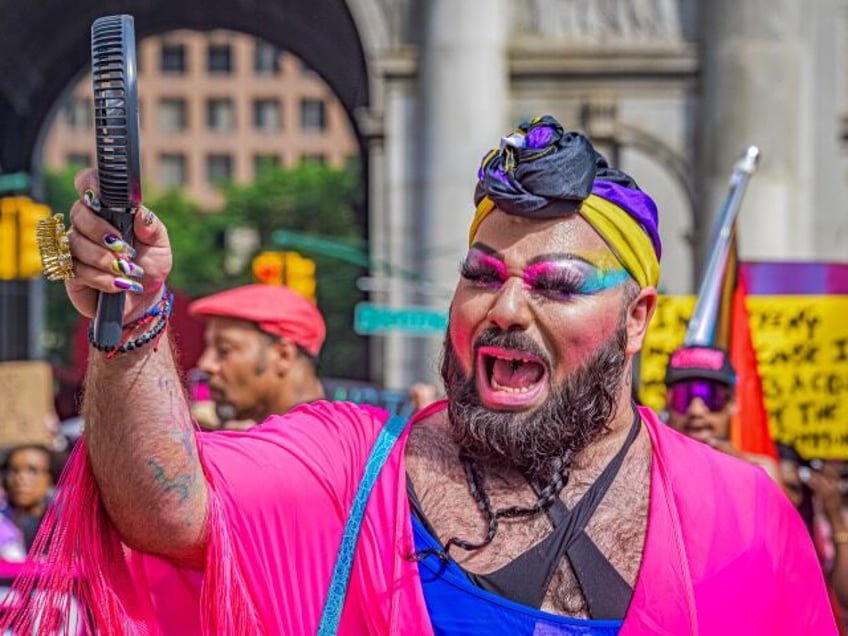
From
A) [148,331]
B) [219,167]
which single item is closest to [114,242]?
[148,331]

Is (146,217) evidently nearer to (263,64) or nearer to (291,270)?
(291,270)

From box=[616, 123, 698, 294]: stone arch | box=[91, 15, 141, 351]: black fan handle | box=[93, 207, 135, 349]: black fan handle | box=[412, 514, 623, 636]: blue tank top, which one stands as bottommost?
box=[412, 514, 623, 636]: blue tank top

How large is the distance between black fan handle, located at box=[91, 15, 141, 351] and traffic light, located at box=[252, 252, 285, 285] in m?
14.1

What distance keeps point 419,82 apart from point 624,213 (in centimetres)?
1388

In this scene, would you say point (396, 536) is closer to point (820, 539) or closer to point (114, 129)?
point (114, 129)

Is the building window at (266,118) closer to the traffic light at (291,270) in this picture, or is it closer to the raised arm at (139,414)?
the traffic light at (291,270)

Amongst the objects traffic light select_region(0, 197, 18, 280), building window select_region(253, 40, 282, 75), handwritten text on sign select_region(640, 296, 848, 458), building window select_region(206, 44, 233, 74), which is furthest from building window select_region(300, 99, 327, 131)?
handwritten text on sign select_region(640, 296, 848, 458)

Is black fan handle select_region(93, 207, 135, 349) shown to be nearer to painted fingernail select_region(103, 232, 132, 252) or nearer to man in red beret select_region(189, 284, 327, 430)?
painted fingernail select_region(103, 232, 132, 252)

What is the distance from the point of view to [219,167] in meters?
84.8

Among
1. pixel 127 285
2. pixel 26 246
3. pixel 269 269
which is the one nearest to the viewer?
pixel 127 285

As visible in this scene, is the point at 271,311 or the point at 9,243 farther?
the point at 9,243

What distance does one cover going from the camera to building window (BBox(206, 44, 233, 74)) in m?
84.4

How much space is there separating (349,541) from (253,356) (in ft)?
10.6

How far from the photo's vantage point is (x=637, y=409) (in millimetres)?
3031
